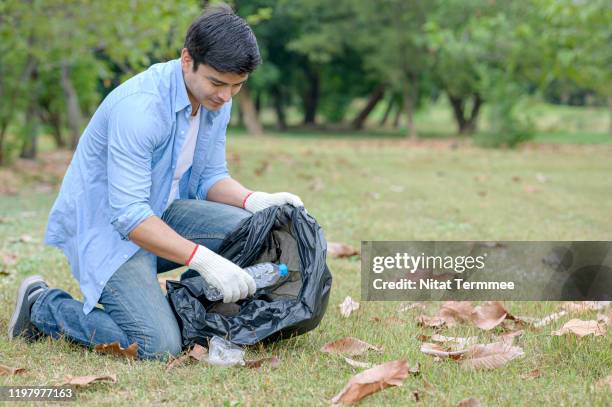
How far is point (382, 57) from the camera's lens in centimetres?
2395

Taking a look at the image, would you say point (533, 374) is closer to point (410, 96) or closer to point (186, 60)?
point (186, 60)

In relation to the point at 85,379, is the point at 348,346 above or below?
below

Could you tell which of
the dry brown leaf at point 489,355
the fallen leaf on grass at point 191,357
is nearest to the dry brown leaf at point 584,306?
the dry brown leaf at point 489,355

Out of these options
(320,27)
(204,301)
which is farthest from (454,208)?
(320,27)

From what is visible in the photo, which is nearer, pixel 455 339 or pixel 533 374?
pixel 533 374

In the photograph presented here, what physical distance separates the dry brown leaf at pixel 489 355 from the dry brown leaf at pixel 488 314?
511 mm

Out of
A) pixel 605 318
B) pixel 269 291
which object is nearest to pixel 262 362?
pixel 269 291

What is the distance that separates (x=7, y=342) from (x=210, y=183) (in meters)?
1.17

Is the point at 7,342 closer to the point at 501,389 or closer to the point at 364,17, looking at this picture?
the point at 501,389

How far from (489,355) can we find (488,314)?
68cm

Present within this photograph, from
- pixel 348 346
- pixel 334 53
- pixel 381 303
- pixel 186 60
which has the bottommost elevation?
pixel 334 53

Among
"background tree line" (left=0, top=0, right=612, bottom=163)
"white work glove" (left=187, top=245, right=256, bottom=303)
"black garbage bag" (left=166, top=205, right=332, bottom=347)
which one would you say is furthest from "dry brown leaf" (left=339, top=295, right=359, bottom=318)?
"background tree line" (left=0, top=0, right=612, bottom=163)

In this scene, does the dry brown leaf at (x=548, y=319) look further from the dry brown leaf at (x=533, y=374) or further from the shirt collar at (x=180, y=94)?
the shirt collar at (x=180, y=94)

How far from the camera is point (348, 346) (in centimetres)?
322
